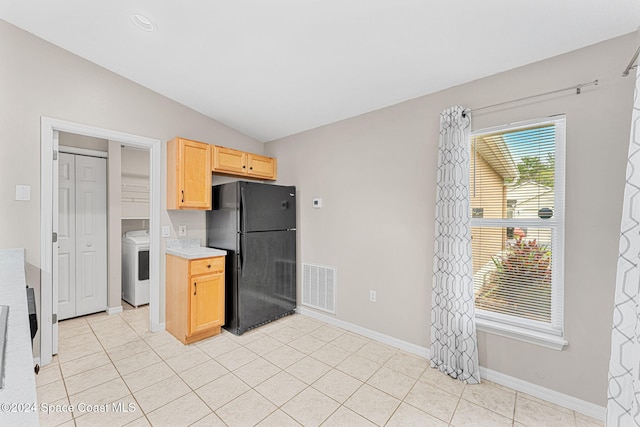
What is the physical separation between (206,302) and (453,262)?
2.36 metres

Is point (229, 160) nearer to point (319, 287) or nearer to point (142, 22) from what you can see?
point (142, 22)

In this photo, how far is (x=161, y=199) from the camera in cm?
305

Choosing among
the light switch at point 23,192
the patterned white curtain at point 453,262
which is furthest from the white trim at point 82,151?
the patterned white curtain at point 453,262

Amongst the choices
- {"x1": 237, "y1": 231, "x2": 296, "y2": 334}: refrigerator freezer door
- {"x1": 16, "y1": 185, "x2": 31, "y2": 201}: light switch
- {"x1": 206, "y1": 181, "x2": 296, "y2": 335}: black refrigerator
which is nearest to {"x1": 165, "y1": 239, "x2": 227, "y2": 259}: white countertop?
{"x1": 206, "y1": 181, "x2": 296, "y2": 335}: black refrigerator

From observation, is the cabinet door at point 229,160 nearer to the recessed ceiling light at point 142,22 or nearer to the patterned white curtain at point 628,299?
the recessed ceiling light at point 142,22

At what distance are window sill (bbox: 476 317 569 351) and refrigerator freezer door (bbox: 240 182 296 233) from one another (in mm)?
2235

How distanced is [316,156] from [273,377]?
2379 mm

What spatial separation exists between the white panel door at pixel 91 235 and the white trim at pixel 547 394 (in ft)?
14.1

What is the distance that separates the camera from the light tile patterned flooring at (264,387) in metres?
1.79

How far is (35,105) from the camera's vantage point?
2328mm

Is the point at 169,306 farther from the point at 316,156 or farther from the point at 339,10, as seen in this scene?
the point at 339,10

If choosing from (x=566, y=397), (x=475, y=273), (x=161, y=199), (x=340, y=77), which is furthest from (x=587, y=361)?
(x=161, y=199)

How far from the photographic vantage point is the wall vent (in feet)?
10.8

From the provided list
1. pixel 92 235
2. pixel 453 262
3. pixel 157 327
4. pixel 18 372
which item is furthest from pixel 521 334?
pixel 92 235
